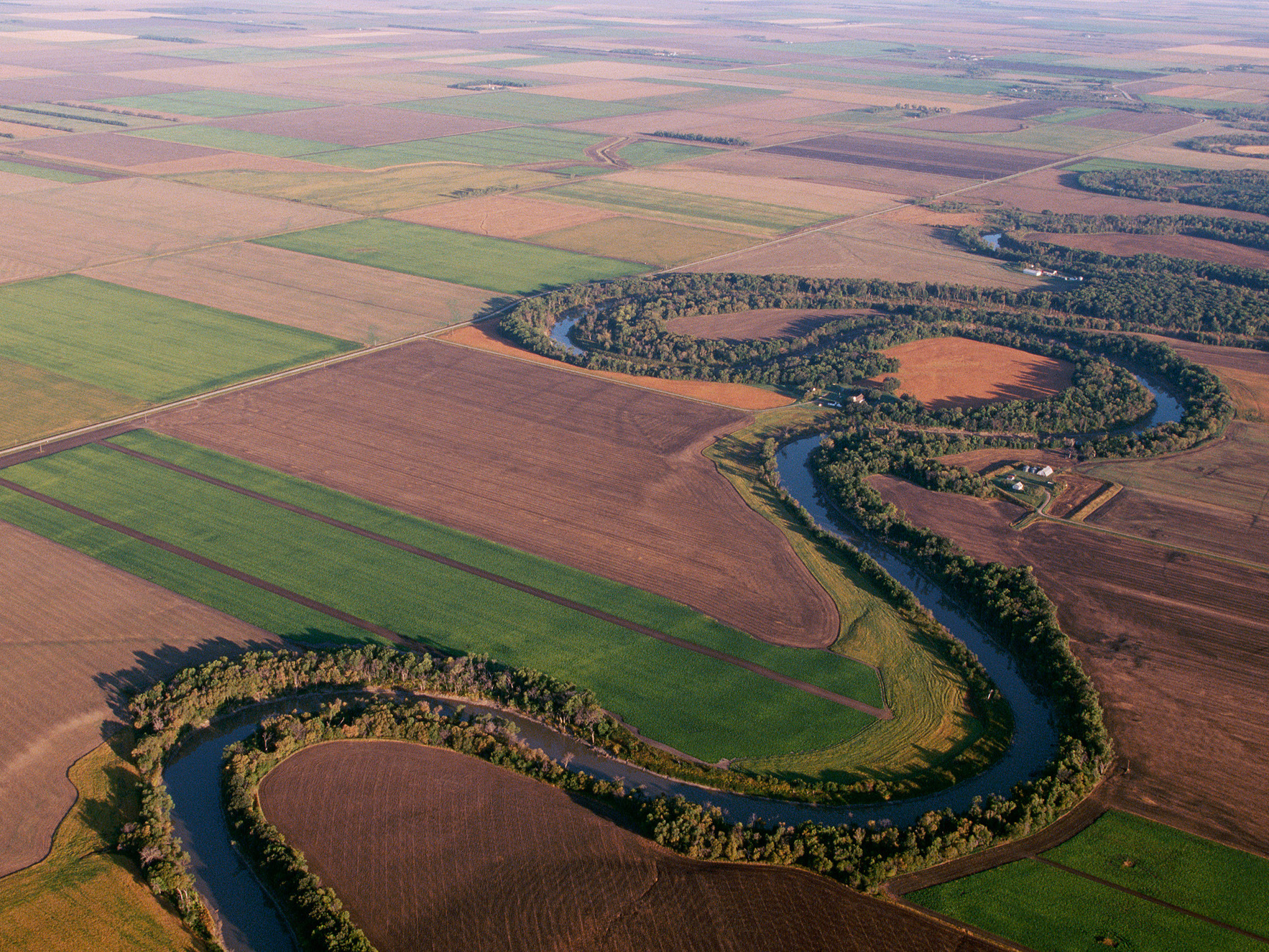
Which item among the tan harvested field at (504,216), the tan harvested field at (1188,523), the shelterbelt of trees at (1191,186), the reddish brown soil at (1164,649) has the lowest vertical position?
the reddish brown soil at (1164,649)

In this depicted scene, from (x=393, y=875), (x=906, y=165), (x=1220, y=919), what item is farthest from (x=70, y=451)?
(x=906, y=165)

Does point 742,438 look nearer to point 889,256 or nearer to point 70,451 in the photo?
point 70,451

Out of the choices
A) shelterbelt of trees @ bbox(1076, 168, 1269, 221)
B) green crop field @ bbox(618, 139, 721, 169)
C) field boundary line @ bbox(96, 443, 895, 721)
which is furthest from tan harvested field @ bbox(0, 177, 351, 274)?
shelterbelt of trees @ bbox(1076, 168, 1269, 221)

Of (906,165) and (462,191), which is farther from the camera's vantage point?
(906,165)

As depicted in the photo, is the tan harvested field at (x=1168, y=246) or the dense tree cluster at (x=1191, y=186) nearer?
the tan harvested field at (x=1168, y=246)

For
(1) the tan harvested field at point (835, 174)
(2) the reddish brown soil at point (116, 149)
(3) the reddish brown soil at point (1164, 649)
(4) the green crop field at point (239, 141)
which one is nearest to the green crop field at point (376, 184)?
(2) the reddish brown soil at point (116, 149)

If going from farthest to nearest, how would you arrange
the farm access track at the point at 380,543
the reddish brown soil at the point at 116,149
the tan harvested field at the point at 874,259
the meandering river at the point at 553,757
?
the reddish brown soil at the point at 116,149
the tan harvested field at the point at 874,259
the farm access track at the point at 380,543
the meandering river at the point at 553,757

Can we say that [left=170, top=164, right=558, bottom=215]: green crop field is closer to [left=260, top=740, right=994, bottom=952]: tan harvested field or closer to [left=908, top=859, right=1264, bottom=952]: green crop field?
[left=260, top=740, right=994, bottom=952]: tan harvested field

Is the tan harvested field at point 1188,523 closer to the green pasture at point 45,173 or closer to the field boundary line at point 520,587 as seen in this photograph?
the field boundary line at point 520,587
